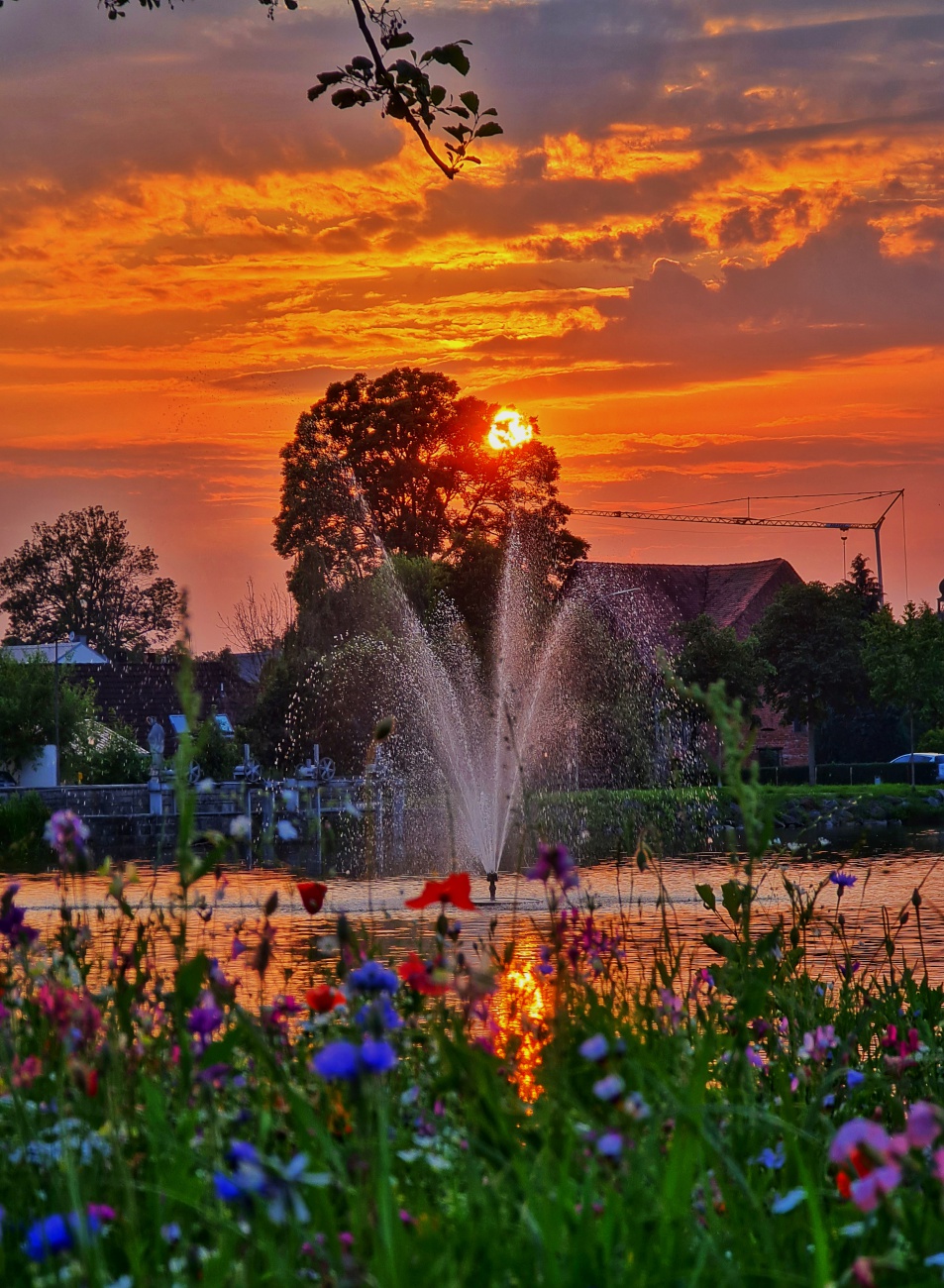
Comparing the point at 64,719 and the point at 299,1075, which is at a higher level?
the point at 64,719

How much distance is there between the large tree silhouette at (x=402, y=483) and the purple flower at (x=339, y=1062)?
170ft

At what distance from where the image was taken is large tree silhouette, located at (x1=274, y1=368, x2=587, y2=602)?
5484 centimetres

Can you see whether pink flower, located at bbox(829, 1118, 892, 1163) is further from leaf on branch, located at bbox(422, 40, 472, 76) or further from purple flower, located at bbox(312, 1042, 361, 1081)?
leaf on branch, located at bbox(422, 40, 472, 76)

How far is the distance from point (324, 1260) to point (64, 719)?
156ft

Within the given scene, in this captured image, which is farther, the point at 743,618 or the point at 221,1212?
the point at 743,618

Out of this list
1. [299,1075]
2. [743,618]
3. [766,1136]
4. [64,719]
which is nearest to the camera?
[766,1136]

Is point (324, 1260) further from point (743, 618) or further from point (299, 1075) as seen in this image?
point (743, 618)

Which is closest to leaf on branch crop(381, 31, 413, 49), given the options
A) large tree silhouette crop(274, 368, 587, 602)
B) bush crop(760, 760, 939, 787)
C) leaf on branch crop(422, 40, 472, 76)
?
leaf on branch crop(422, 40, 472, 76)

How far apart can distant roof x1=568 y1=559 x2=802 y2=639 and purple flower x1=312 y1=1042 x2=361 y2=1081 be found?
64.9m

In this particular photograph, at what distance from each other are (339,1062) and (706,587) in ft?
243

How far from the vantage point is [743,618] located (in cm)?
7106

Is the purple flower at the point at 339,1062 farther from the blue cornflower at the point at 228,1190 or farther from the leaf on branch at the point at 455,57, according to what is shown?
the leaf on branch at the point at 455,57

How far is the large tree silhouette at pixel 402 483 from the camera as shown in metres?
54.8

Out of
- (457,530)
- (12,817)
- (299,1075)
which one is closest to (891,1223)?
(299,1075)
